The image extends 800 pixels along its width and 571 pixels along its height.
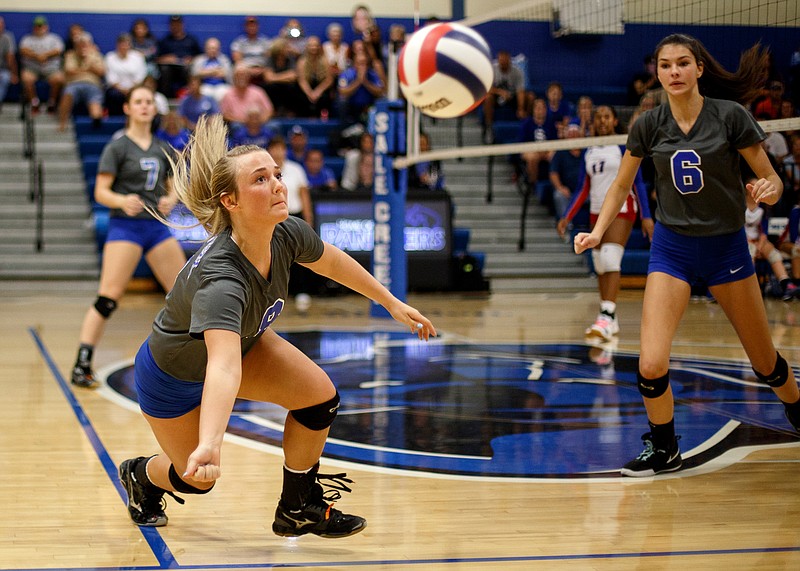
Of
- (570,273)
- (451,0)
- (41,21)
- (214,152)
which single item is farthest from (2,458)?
(451,0)

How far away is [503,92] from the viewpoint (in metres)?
14.0

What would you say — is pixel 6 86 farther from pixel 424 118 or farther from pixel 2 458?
pixel 2 458

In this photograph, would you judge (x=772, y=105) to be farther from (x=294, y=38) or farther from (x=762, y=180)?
(x=294, y=38)

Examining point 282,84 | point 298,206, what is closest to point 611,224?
point 298,206

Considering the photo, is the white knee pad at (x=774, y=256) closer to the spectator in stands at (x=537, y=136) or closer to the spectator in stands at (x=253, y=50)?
the spectator in stands at (x=537, y=136)

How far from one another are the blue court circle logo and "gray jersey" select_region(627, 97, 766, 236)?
3.42ft

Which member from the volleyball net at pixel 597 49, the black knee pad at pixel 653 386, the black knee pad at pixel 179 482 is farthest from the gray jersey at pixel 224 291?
the volleyball net at pixel 597 49

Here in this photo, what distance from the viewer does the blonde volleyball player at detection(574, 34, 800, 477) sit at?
4.21 m

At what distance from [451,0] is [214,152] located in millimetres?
13073

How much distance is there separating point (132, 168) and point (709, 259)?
3.64 metres

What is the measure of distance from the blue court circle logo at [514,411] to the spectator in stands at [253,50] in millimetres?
7904

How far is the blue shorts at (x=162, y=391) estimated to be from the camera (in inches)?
130

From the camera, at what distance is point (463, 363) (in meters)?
7.04

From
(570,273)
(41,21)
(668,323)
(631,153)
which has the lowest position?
(570,273)
